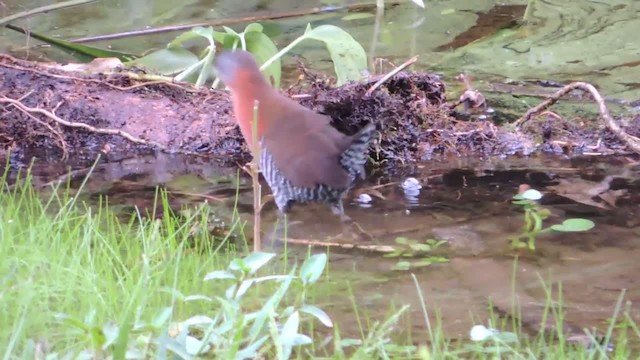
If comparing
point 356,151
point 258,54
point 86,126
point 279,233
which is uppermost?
point 258,54

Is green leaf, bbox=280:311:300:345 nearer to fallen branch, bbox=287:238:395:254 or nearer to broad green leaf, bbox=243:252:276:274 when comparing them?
broad green leaf, bbox=243:252:276:274

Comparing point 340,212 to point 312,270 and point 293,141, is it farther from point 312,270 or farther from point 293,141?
point 312,270

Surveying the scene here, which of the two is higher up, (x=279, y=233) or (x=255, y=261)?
(x=255, y=261)

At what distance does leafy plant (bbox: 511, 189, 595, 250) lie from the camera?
329cm

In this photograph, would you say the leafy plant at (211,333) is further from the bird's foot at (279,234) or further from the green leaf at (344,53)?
the green leaf at (344,53)

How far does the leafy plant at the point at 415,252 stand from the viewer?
3080mm

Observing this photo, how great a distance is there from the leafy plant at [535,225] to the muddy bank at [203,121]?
813 mm

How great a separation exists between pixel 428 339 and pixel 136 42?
4.73m

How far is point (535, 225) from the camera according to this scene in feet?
11.2

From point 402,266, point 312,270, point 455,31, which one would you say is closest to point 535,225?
point 402,266

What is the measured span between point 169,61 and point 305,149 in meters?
1.85

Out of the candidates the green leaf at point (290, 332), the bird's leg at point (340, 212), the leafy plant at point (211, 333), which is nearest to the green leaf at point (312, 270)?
the leafy plant at point (211, 333)

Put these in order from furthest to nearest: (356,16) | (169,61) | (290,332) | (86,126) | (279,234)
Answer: (356,16), (169,61), (86,126), (279,234), (290,332)

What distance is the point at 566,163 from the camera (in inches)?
166
